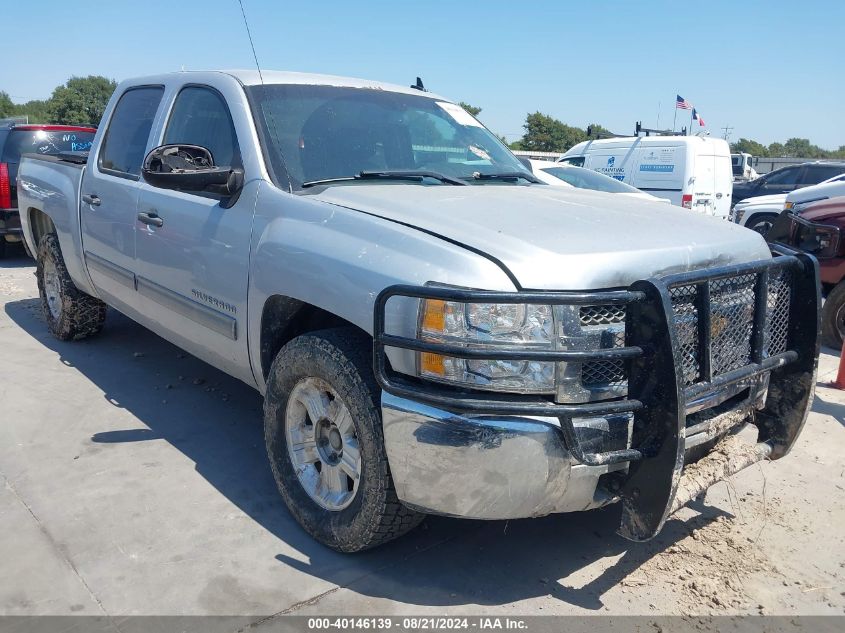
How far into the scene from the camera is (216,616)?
2.65m

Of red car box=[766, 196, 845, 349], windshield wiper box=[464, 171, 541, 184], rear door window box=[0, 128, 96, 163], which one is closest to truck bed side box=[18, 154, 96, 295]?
windshield wiper box=[464, 171, 541, 184]

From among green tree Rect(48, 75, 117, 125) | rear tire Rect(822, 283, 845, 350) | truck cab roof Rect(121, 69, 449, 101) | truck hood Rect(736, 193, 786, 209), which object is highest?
green tree Rect(48, 75, 117, 125)

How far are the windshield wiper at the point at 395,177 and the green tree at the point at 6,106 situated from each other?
7803 cm

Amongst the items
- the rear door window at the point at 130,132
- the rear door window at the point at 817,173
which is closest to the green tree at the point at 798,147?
the rear door window at the point at 817,173

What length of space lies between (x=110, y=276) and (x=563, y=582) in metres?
3.47

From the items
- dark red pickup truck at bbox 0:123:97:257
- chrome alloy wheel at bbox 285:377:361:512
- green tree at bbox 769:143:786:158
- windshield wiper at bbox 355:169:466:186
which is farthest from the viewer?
green tree at bbox 769:143:786:158

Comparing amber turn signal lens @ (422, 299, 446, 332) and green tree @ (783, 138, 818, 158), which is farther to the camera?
green tree @ (783, 138, 818, 158)

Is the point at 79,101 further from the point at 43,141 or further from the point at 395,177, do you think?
the point at 395,177

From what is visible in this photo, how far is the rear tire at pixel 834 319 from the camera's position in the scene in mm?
6445

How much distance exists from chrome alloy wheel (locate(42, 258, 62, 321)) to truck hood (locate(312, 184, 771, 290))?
361 cm

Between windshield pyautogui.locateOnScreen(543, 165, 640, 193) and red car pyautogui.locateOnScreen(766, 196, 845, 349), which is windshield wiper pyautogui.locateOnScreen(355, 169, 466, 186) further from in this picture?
windshield pyautogui.locateOnScreen(543, 165, 640, 193)

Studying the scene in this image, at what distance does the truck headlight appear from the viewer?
7.86 feet

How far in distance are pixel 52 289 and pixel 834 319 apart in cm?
684

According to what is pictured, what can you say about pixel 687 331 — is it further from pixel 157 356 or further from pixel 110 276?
pixel 157 356
